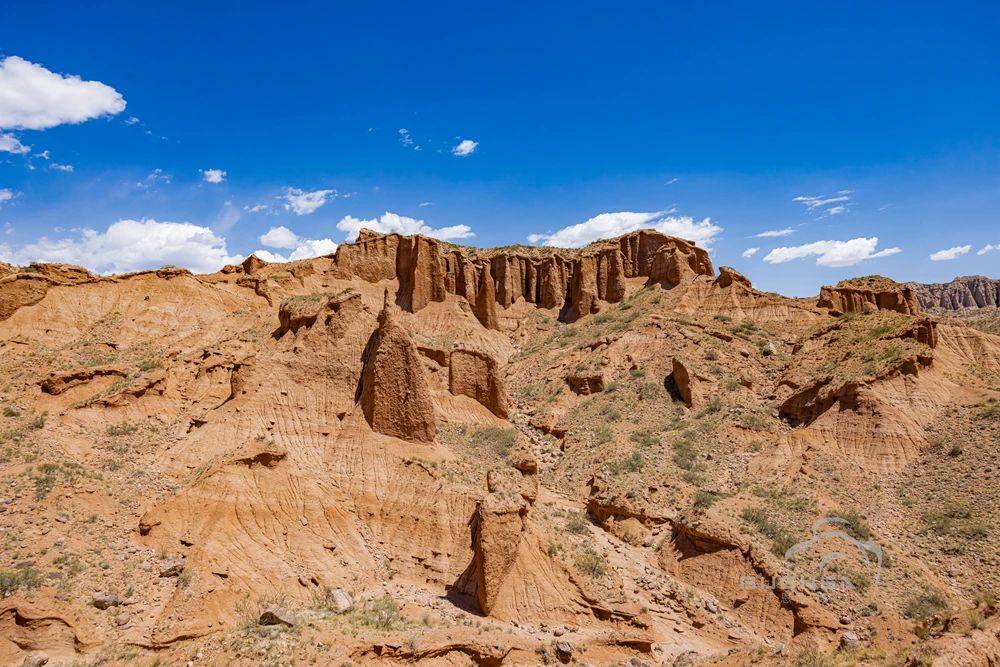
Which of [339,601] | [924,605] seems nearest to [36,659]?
[339,601]

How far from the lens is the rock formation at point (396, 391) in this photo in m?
21.8

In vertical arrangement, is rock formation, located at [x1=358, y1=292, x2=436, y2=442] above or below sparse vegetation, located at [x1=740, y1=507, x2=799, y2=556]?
above

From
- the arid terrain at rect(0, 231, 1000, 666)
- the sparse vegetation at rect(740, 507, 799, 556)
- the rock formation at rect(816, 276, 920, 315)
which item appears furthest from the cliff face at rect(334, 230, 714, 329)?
the sparse vegetation at rect(740, 507, 799, 556)

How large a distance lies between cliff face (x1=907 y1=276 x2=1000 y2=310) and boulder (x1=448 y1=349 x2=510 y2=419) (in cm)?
13558

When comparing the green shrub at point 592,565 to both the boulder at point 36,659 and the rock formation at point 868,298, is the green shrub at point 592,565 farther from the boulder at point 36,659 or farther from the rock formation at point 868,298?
the rock formation at point 868,298

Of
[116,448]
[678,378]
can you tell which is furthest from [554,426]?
[116,448]

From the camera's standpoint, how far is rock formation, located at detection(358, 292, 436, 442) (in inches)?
857

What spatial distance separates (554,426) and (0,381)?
3009cm

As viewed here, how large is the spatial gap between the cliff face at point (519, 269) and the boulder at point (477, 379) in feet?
84.8

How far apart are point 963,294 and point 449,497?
531ft

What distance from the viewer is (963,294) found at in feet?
438

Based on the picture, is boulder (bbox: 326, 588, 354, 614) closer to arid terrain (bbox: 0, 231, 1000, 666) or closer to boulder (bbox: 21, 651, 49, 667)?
arid terrain (bbox: 0, 231, 1000, 666)

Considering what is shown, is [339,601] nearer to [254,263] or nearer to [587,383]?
[587,383]

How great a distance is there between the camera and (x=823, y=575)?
65.6 ft
